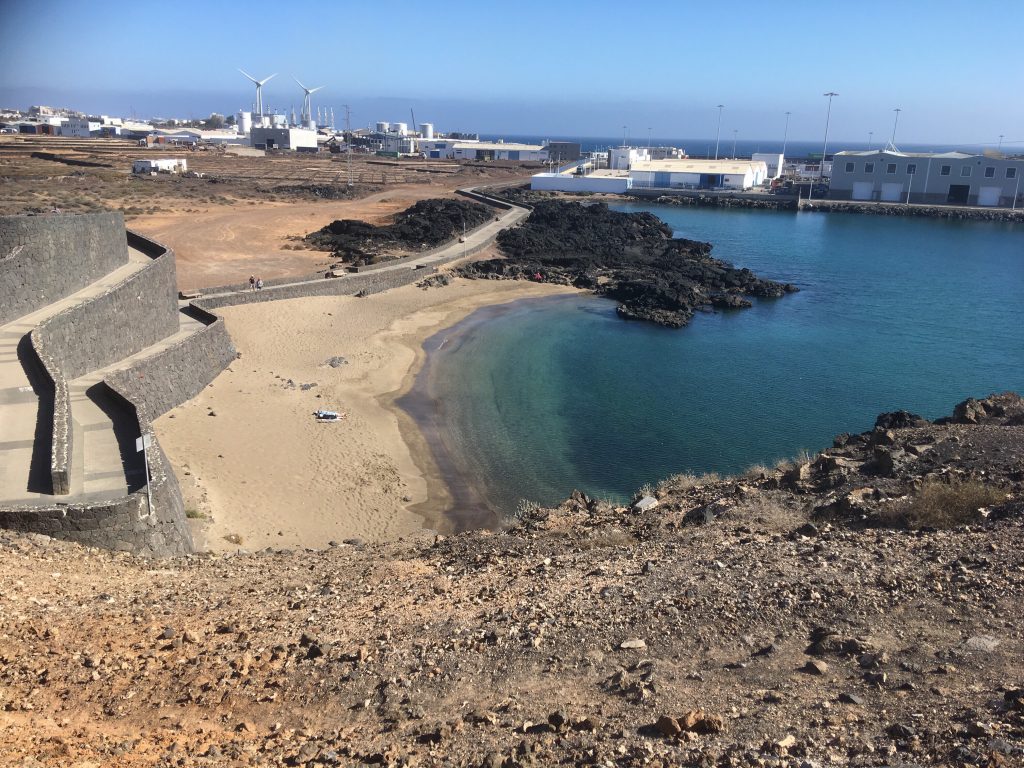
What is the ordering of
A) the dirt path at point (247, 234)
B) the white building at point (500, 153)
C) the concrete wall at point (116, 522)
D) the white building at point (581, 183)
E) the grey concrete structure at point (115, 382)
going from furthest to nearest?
1. the white building at point (500, 153)
2. the white building at point (581, 183)
3. the dirt path at point (247, 234)
4. the grey concrete structure at point (115, 382)
5. the concrete wall at point (116, 522)

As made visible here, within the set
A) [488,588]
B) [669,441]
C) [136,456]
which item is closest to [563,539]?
[488,588]

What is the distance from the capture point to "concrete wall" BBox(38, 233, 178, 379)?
1761cm

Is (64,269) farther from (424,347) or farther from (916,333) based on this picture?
(916,333)

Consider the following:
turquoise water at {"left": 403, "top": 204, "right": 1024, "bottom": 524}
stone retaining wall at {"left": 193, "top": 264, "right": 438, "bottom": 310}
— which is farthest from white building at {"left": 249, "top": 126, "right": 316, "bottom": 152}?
turquoise water at {"left": 403, "top": 204, "right": 1024, "bottom": 524}

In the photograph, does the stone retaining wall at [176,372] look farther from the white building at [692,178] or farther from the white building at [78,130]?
the white building at [78,130]

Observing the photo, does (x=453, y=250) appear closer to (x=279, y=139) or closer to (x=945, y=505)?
(x=945, y=505)

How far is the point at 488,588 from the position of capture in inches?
383

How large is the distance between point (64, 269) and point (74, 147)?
94081 mm

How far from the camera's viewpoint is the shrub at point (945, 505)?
11047mm

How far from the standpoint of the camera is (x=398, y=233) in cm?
4922

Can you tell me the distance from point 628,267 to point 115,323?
31.7 metres

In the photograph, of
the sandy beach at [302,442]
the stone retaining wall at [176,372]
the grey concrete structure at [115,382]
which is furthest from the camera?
the stone retaining wall at [176,372]

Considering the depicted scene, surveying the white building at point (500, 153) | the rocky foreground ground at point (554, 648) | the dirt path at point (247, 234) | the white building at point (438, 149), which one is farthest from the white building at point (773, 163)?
the rocky foreground ground at point (554, 648)

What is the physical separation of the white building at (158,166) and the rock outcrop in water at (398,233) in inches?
1270
